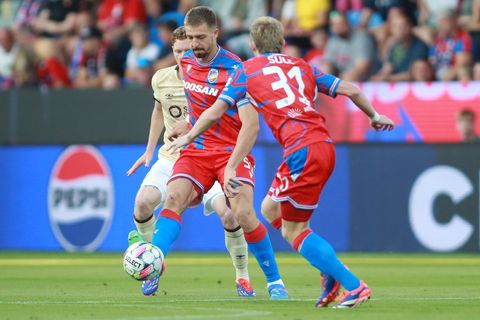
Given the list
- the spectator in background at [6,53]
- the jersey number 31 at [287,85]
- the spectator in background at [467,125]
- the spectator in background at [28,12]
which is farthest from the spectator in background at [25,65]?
the jersey number 31 at [287,85]

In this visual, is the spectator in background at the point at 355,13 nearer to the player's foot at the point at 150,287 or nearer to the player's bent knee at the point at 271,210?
the player's foot at the point at 150,287

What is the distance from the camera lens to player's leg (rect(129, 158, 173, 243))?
38.2ft

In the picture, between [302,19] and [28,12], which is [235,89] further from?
[28,12]

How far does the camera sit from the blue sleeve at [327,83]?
9.74 meters

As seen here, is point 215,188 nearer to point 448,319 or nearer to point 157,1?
point 448,319

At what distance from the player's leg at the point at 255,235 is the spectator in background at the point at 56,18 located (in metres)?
13.2

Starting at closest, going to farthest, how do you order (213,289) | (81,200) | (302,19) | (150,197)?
(150,197) < (213,289) < (81,200) < (302,19)

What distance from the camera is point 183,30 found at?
11.7m

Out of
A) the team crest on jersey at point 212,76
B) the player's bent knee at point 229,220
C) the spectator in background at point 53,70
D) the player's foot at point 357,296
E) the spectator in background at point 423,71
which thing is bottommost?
the spectator in background at point 53,70

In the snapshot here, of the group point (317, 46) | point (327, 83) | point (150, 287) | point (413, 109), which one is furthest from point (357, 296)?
point (317, 46)

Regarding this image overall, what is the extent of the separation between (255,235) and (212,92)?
4.16 feet

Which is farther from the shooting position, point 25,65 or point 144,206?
point 25,65

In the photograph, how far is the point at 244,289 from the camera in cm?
1112

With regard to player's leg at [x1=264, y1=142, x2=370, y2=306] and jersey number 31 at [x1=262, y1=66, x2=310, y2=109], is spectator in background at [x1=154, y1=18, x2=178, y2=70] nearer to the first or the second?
jersey number 31 at [x1=262, y1=66, x2=310, y2=109]
